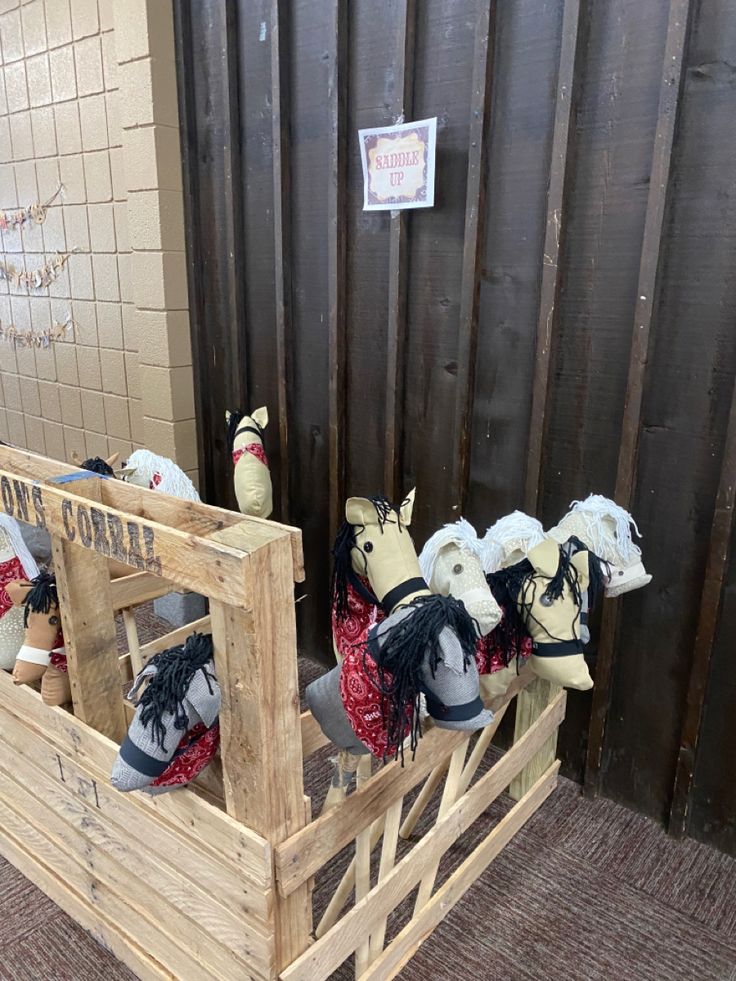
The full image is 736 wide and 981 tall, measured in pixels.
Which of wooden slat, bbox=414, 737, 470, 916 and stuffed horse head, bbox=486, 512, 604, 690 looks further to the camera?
wooden slat, bbox=414, 737, 470, 916

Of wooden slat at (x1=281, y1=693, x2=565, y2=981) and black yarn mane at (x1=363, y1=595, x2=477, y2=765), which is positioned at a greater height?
black yarn mane at (x1=363, y1=595, x2=477, y2=765)

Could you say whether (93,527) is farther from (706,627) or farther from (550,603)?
(706,627)

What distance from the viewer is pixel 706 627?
1.69 meters

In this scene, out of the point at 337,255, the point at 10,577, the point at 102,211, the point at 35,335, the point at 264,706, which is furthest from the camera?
the point at 35,335

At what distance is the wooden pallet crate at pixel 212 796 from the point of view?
997mm

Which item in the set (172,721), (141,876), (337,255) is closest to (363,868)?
(141,876)

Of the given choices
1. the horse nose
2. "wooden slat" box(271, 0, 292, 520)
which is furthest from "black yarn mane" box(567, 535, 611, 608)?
"wooden slat" box(271, 0, 292, 520)

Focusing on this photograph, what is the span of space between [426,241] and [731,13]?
85cm

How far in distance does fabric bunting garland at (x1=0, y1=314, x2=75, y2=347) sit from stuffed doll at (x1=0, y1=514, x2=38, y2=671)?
6.44ft

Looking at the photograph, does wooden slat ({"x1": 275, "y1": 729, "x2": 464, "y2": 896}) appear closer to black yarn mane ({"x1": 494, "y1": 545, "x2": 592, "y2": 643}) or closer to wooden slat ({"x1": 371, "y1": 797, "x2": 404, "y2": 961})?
wooden slat ({"x1": 371, "y1": 797, "x2": 404, "y2": 961})

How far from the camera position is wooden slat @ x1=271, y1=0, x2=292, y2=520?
211 cm

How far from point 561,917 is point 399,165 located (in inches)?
79.0

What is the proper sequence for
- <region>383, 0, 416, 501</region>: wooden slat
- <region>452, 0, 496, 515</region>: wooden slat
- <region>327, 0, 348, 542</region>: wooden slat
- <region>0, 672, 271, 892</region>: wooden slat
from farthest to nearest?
<region>327, 0, 348, 542</region>: wooden slat, <region>383, 0, 416, 501</region>: wooden slat, <region>452, 0, 496, 515</region>: wooden slat, <region>0, 672, 271, 892</region>: wooden slat

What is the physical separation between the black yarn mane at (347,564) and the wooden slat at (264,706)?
296 millimetres
